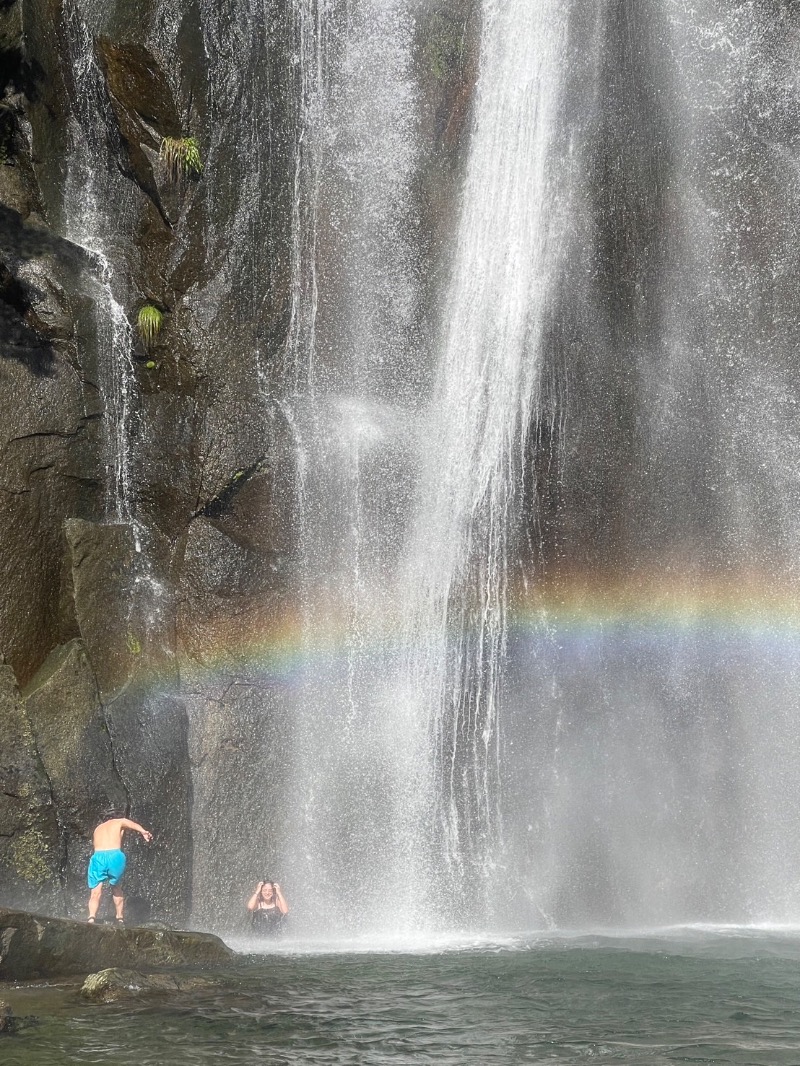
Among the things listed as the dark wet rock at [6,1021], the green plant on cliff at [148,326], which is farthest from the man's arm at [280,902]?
the green plant on cliff at [148,326]

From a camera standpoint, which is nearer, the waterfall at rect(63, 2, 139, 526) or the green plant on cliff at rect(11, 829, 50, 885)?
the green plant on cliff at rect(11, 829, 50, 885)

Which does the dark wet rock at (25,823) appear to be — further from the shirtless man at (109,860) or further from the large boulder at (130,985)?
the large boulder at (130,985)

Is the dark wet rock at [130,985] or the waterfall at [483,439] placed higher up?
the waterfall at [483,439]

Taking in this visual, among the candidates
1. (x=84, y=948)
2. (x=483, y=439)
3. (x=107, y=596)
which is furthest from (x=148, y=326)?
(x=84, y=948)

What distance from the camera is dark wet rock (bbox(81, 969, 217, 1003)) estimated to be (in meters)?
9.27

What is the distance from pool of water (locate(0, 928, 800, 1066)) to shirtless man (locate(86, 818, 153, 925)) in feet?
5.76

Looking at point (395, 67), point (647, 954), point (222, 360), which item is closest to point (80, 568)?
point (222, 360)

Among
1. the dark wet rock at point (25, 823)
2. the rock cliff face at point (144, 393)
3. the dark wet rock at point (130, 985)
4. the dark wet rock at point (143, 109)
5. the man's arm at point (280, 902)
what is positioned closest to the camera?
the dark wet rock at point (130, 985)

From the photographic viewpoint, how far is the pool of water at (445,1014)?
7594 millimetres

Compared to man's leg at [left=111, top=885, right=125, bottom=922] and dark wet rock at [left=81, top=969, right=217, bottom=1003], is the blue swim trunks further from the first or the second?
dark wet rock at [left=81, top=969, right=217, bottom=1003]

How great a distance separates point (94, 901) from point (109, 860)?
46 cm

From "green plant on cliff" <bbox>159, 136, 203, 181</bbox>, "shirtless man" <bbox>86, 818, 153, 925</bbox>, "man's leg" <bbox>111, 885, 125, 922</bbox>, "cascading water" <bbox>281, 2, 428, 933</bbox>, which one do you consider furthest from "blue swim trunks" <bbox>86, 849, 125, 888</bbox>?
"green plant on cliff" <bbox>159, 136, 203, 181</bbox>

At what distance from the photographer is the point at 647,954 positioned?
12.6 m

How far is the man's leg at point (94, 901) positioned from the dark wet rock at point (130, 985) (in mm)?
2575
